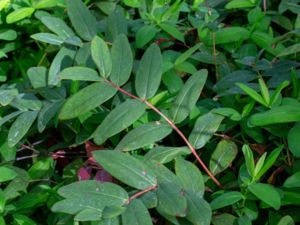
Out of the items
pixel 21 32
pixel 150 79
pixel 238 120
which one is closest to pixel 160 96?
pixel 150 79

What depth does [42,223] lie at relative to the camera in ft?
5.16

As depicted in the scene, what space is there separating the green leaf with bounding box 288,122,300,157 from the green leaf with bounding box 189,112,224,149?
0.18 m

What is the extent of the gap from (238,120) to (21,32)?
3.52ft

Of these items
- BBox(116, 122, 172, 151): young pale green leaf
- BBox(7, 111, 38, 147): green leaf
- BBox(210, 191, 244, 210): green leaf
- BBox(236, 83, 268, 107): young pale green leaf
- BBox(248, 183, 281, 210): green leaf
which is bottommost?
BBox(210, 191, 244, 210): green leaf

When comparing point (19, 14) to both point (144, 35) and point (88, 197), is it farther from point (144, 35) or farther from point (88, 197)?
point (88, 197)

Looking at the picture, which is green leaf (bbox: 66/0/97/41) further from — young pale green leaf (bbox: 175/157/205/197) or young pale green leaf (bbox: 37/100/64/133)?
young pale green leaf (bbox: 175/157/205/197)

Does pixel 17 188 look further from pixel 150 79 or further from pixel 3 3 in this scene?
pixel 3 3

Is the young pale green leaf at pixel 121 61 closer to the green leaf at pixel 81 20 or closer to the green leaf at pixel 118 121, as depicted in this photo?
the green leaf at pixel 118 121

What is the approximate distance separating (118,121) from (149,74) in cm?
18

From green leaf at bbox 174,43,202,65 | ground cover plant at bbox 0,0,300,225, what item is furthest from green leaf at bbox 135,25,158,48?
green leaf at bbox 174,43,202,65

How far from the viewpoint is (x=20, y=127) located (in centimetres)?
156

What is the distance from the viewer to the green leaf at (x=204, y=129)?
1434 millimetres

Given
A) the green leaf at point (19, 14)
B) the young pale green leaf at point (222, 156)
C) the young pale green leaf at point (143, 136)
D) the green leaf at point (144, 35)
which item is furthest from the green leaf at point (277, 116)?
the green leaf at point (19, 14)

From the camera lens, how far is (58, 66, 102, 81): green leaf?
56.7 inches
